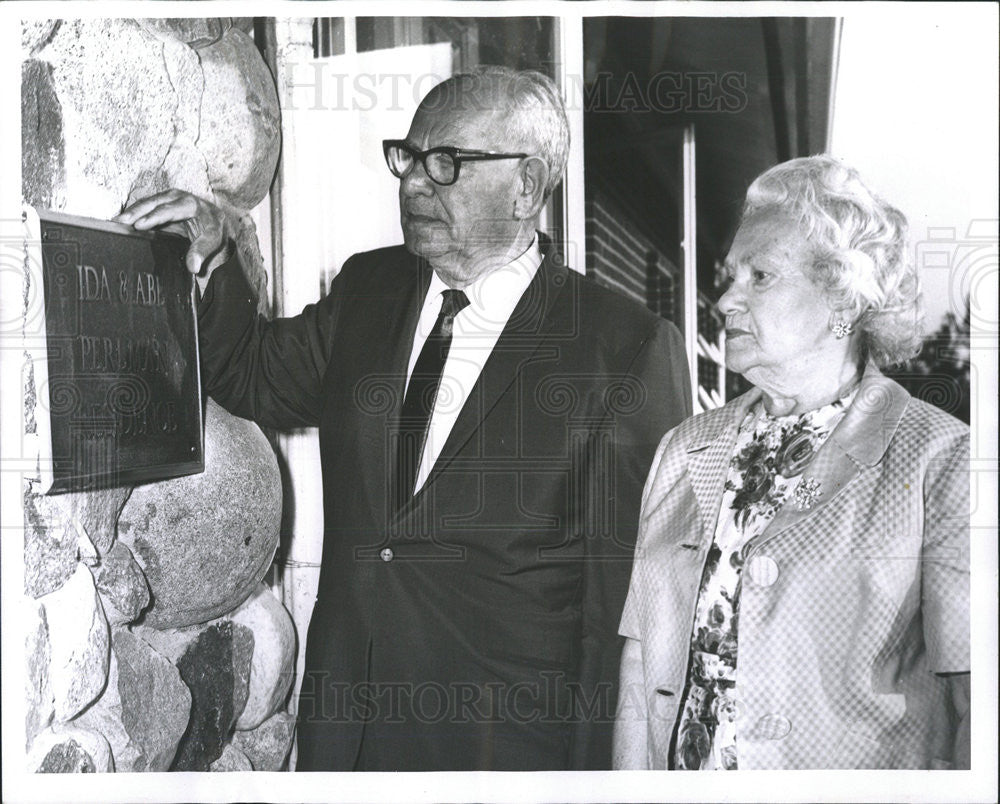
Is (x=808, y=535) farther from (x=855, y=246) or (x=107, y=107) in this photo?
(x=107, y=107)

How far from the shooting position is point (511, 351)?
119 inches

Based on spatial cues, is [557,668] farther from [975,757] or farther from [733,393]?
[975,757]

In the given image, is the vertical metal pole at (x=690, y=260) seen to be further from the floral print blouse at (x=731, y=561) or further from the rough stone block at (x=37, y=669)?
the rough stone block at (x=37, y=669)

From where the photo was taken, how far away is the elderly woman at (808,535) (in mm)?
2875

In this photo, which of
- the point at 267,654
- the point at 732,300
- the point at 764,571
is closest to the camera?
the point at 764,571

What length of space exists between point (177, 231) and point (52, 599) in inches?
44.0

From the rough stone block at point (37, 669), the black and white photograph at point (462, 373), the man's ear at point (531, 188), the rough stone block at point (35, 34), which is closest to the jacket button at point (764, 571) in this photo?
the black and white photograph at point (462, 373)

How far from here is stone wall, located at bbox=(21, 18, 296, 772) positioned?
3.02m

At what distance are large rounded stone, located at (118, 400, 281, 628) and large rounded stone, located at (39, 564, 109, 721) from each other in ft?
0.49

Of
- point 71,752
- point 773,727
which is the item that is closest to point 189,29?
point 71,752

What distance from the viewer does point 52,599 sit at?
303cm

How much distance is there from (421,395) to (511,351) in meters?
0.29

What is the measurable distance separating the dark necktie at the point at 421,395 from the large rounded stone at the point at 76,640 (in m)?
0.93

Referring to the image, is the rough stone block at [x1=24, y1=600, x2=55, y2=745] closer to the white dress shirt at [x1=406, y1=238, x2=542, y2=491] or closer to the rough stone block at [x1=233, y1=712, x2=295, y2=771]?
the rough stone block at [x1=233, y1=712, x2=295, y2=771]
